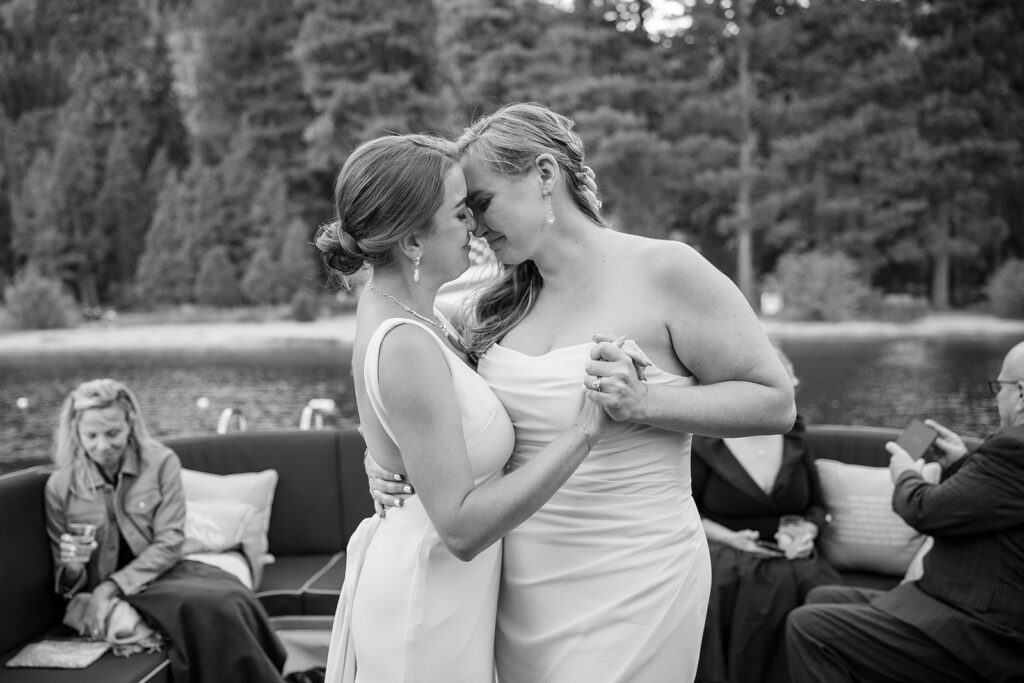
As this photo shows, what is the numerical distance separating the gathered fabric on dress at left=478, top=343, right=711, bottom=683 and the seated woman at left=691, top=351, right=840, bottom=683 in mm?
1546

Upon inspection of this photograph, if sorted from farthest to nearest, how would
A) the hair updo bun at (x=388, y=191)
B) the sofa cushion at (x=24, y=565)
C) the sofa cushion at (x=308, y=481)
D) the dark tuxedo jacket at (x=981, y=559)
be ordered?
the sofa cushion at (x=308, y=481)
the sofa cushion at (x=24, y=565)
the dark tuxedo jacket at (x=981, y=559)
the hair updo bun at (x=388, y=191)

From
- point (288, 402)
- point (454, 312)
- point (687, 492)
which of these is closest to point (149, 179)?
point (288, 402)

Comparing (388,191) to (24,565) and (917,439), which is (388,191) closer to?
(917,439)

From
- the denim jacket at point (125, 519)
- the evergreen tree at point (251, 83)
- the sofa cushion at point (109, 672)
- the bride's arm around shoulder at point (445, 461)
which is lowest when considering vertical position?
the sofa cushion at point (109, 672)

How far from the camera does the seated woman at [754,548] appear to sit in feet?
9.82

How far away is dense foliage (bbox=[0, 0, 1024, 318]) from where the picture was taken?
6.73 metres

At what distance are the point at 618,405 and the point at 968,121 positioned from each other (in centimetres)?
664

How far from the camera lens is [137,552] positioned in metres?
3.05

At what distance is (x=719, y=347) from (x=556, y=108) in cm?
745

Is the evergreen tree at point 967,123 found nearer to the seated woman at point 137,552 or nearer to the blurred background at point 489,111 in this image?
the blurred background at point 489,111

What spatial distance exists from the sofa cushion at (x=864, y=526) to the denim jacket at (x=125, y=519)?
262 cm

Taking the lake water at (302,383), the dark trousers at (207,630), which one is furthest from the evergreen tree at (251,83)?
the dark trousers at (207,630)

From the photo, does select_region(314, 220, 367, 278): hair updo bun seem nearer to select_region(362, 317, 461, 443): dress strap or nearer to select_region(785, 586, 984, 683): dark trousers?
select_region(362, 317, 461, 443): dress strap

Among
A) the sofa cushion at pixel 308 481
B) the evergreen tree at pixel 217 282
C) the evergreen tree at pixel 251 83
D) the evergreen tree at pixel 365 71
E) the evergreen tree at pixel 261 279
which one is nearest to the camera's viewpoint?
the sofa cushion at pixel 308 481
